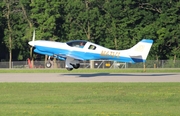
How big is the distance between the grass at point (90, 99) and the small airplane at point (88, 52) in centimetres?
777

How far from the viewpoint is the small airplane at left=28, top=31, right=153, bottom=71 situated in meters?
36.8

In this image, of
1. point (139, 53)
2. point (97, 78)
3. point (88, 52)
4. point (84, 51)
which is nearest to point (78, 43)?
point (84, 51)

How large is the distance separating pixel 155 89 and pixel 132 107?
791cm

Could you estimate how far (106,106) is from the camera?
18.9 m

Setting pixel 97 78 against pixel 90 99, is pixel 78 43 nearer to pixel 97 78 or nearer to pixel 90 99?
pixel 97 78

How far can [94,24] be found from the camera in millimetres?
66688

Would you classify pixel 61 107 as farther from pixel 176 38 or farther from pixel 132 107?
pixel 176 38

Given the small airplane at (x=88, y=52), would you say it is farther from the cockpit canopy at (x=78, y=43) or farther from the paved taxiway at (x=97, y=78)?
the paved taxiway at (x=97, y=78)

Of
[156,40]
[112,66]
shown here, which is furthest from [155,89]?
[156,40]

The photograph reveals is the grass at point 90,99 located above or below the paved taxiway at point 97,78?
below

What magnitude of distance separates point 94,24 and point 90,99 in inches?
1783

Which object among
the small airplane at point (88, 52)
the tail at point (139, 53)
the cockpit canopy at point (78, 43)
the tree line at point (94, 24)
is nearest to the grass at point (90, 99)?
the tail at point (139, 53)

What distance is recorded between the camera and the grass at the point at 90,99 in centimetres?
1719

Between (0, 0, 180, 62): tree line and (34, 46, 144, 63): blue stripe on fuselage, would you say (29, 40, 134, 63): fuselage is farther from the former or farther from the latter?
(0, 0, 180, 62): tree line
